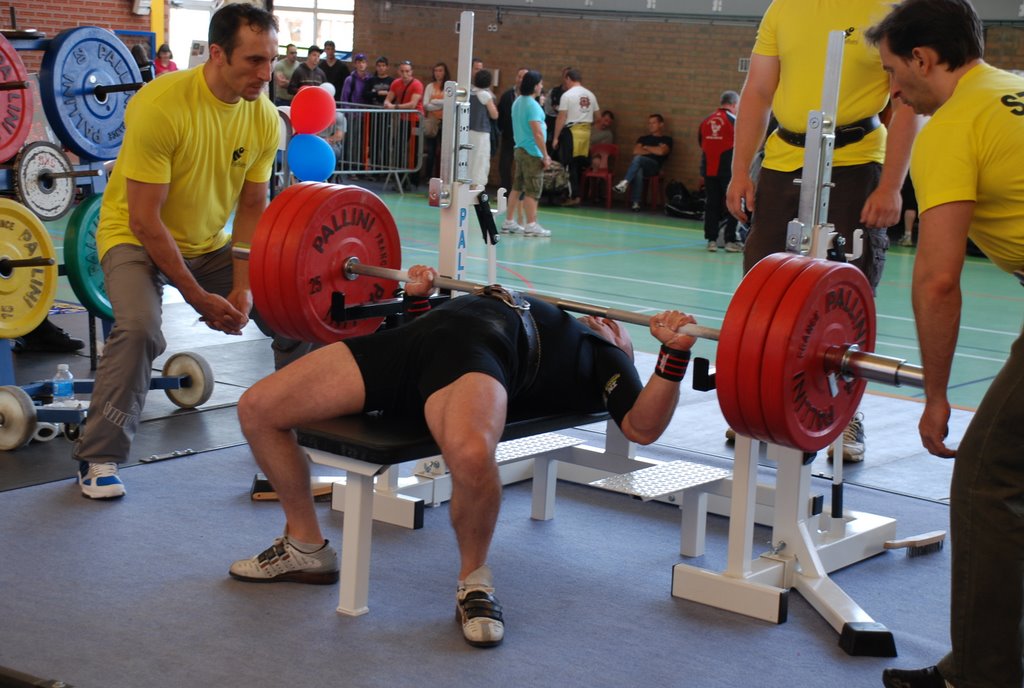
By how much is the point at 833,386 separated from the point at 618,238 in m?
8.17

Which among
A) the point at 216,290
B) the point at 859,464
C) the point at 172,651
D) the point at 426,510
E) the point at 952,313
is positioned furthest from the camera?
the point at 859,464

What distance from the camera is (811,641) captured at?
9.02 feet

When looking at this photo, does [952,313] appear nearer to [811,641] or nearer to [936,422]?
[936,422]

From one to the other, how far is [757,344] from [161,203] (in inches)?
76.5

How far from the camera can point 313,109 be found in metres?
6.05

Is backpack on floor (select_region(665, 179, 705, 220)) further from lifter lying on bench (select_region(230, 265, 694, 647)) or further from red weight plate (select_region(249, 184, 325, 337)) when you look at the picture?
lifter lying on bench (select_region(230, 265, 694, 647))

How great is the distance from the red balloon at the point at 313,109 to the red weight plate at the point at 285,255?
2.85m

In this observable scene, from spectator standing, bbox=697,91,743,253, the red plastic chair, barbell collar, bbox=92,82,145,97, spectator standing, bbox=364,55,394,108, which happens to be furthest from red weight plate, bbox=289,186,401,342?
spectator standing, bbox=364,55,394,108

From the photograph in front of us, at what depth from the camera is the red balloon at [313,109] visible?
19.7ft

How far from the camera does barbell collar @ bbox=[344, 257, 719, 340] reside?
2709 mm

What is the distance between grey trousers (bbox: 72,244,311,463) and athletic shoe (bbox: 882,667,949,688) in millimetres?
2254

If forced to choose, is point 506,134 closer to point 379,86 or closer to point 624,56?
point 624,56

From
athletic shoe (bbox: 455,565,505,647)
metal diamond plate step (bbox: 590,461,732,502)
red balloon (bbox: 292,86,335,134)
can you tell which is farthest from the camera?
red balloon (bbox: 292,86,335,134)

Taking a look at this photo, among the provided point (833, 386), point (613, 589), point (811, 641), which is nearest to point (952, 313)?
point (833, 386)
